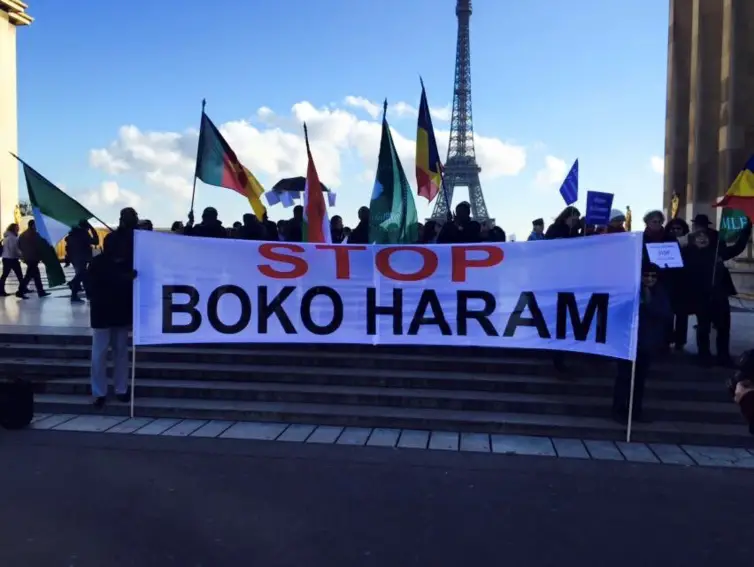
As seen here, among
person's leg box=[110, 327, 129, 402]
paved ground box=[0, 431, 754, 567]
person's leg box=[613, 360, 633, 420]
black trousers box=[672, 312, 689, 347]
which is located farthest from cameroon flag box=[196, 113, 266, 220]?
black trousers box=[672, 312, 689, 347]

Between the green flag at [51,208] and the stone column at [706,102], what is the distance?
1989cm

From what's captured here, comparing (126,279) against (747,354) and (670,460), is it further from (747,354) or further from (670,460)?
(747,354)

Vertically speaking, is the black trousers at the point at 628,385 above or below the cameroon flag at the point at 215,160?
below

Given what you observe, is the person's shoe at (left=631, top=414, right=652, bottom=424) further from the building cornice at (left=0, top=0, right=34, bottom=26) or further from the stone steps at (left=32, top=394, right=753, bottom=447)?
the building cornice at (left=0, top=0, right=34, bottom=26)

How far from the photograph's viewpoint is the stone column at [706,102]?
22141 millimetres

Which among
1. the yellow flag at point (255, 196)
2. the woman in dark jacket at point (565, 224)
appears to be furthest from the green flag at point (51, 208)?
the woman in dark jacket at point (565, 224)

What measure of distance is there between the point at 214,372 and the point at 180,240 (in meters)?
1.53

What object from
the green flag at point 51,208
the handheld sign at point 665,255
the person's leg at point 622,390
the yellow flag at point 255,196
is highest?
the yellow flag at point 255,196

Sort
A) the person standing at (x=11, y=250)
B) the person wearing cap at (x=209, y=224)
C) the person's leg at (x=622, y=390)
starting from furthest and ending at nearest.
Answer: the person standing at (x=11, y=250), the person wearing cap at (x=209, y=224), the person's leg at (x=622, y=390)

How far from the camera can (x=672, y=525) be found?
449cm

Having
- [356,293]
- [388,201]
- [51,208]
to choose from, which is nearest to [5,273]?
[51,208]

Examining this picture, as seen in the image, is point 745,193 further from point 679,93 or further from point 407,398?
point 679,93

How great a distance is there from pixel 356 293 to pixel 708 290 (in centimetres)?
392

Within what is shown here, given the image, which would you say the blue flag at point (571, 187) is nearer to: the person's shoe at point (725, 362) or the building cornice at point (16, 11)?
the person's shoe at point (725, 362)
